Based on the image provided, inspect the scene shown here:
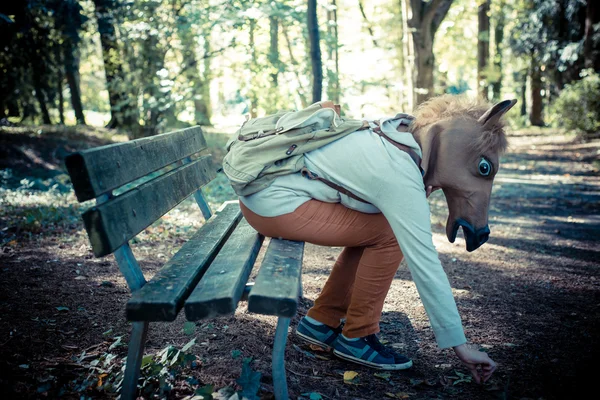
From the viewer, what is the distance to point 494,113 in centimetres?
241

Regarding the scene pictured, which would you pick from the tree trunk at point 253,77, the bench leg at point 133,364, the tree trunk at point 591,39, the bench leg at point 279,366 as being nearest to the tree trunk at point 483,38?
the tree trunk at point 591,39

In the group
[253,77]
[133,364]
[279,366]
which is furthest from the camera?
[253,77]

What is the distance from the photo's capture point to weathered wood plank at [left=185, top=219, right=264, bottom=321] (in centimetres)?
189

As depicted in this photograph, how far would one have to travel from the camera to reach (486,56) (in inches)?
838

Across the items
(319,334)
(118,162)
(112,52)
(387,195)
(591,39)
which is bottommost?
(319,334)

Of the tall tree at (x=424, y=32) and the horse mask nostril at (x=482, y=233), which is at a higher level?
the tall tree at (x=424, y=32)

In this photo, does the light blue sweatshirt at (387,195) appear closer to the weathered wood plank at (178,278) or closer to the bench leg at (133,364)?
the weathered wood plank at (178,278)

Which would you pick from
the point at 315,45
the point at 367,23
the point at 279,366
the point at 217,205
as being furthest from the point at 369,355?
the point at 367,23

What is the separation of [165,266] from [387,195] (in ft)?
3.56

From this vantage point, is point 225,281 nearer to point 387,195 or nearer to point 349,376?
point 387,195

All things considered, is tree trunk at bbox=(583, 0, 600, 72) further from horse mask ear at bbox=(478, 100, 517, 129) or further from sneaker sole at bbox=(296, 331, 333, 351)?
sneaker sole at bbox=(296, 331, 333, 351)

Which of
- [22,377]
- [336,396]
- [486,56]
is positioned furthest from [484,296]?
[486,56]

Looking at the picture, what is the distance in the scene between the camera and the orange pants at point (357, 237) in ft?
8.35

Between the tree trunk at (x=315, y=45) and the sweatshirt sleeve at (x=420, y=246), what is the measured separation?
4922mm
